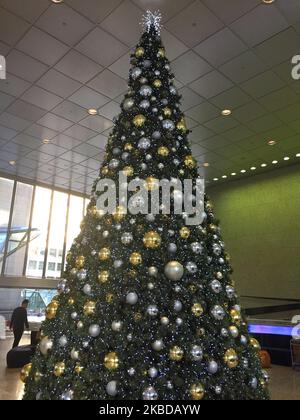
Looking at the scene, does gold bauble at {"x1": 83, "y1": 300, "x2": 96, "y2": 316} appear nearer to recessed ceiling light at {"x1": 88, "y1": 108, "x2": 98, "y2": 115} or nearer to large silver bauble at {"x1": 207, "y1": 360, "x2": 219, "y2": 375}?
large silver bauble at {"x1": 207, "y1": 360, "x2": 219, "y2": 375}

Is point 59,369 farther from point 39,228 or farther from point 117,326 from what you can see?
point 39,228

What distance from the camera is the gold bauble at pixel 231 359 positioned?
182 centimetres

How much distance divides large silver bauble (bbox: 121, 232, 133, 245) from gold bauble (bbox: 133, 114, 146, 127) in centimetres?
88

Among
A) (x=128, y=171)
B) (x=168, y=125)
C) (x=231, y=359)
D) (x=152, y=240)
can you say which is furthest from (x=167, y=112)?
(x=231, y=359)

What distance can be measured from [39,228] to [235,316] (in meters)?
12.1

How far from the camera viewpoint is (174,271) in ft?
6.10

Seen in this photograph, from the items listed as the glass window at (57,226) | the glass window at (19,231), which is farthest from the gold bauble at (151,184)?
the glass window at (57,226)

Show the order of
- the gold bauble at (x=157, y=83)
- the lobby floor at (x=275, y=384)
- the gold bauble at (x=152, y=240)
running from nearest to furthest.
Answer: the gold bauble at (x=152, y=240) < the gold bauble at (x=157, y=83) < the lobby floor at (x=275, y=384)

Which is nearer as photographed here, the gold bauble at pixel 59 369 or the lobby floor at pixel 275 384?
the gold bauble at pixel 59 369

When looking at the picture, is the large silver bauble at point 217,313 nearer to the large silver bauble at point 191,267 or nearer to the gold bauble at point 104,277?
the large silver bauble at point 191,267

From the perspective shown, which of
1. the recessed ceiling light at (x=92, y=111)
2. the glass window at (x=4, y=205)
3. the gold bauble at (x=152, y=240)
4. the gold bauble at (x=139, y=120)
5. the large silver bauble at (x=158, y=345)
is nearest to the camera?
the large silver bauble at (x=158, y=345)

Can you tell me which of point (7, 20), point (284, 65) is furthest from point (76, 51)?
point (284, 65)

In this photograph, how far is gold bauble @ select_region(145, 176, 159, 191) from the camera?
2.12m

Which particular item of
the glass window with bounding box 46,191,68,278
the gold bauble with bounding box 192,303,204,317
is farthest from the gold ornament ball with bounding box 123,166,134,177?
the glass window with bounding box 46,191,68,278
